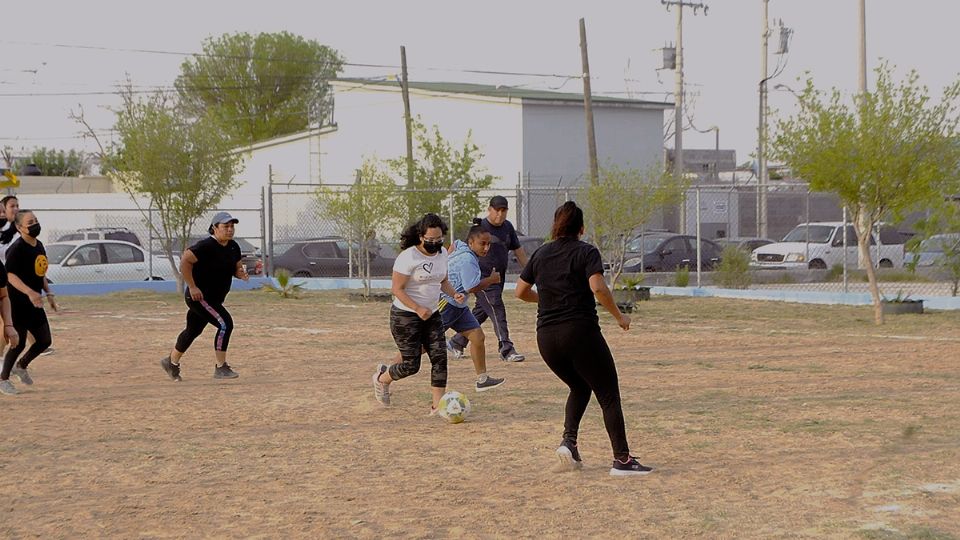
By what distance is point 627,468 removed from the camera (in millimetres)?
7504

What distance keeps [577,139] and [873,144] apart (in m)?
27.7

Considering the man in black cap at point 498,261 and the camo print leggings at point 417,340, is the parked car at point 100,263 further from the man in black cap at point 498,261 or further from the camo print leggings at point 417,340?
the camo print leggings at point 417,340

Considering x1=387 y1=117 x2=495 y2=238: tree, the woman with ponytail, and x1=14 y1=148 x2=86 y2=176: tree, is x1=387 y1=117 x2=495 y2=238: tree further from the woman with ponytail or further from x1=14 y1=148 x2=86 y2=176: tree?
x1=14 y1=148 x2=86 y2=176: tree

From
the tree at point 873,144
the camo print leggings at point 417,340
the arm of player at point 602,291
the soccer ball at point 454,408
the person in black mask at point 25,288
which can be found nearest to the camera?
the arm of player at point 602,291

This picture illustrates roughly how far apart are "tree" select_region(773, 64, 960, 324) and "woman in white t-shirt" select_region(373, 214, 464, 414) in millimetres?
8688

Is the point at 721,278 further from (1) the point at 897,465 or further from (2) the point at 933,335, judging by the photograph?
(1) the point at 897,465

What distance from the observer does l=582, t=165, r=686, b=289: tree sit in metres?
22.6

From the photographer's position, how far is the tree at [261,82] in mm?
69250

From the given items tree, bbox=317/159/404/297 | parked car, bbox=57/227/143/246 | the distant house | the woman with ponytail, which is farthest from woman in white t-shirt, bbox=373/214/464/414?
the distant house

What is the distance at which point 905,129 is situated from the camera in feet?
56.1

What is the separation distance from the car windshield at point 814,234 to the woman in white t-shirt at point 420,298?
71.3 ft

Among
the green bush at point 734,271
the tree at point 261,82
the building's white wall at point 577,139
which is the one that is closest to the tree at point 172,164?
the green bush at point 734,271

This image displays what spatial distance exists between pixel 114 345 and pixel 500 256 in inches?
223

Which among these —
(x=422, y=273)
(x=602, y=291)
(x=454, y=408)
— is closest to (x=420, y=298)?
(x=422, y=273)
